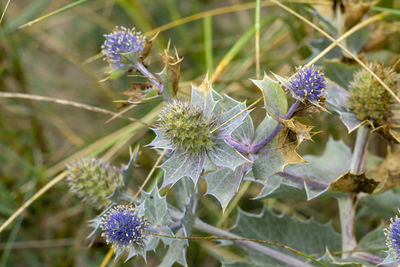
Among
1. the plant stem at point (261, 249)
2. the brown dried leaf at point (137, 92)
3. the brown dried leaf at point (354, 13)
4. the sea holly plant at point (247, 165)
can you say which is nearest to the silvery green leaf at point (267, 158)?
the sea holly plant at point (247, 165)

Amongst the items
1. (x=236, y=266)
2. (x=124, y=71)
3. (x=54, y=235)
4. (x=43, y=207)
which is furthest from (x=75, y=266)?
(x=124, y=71)

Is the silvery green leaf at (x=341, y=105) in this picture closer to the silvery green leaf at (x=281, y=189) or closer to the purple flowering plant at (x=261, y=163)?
the purple flowering plant at (x=261, y=163)

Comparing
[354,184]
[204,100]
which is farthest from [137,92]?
[354,184]

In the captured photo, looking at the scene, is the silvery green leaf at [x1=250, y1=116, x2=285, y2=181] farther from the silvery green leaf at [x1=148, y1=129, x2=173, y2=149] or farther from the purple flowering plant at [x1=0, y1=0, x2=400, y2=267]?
the silvery green leaf at [x1=148, y1=129, x2=173, y2=149]

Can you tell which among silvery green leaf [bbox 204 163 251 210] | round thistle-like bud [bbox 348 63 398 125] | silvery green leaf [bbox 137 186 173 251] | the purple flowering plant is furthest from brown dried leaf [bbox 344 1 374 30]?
silvery green leaf [bbox 137 186 173 251]

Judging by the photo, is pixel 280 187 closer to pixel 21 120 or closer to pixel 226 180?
pixel 226 180

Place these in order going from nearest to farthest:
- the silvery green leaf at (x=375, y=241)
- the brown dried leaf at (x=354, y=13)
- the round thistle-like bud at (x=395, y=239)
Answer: the round thistle-like bud at (x=395, y=239) → the silvery green leaf at (x=375, y=241) → the brown dried leaf at (x=354, y=13)
